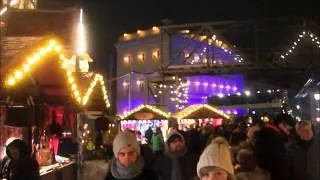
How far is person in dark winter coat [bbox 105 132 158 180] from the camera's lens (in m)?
4.91

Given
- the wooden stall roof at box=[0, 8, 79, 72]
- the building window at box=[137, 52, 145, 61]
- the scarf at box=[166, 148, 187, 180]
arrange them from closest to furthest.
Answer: the scarf at box=[166, 148, 187, 180]
the wooden stall roof at box=[0, 8, 79, 72]
the building window at box=[137, 52, 145, 61]

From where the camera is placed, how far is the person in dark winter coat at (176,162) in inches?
273

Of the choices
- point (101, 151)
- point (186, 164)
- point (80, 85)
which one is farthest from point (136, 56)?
point (186, 164)

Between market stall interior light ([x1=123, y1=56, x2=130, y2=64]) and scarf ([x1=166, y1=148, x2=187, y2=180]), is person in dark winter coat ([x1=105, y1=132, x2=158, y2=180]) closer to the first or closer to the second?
scarf ([x1=166, y1=148, x2=187, y2=180])

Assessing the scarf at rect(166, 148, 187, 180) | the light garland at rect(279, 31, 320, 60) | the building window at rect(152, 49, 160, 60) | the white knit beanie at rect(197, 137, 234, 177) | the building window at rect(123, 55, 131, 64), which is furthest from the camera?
the building window at rect(123, 55, 131, 64)

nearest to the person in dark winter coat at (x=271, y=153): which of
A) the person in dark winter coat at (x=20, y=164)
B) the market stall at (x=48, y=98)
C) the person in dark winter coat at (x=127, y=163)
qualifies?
the person in dark winter coat at (x=127, y=163)

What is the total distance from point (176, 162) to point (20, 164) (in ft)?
7.13

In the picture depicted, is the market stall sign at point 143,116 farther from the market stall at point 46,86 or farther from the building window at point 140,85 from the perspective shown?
the building window at point 140,85

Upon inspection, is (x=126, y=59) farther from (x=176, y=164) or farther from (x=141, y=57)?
(x=176, y=164)

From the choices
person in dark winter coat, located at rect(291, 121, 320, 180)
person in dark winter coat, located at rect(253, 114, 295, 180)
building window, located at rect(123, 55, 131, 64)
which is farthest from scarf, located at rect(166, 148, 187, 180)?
building window, located at rect(123, 55, 131, 64)

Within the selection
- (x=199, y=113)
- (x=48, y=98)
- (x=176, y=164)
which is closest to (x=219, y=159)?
(x=176, y=164)

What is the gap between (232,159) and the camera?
6.27m

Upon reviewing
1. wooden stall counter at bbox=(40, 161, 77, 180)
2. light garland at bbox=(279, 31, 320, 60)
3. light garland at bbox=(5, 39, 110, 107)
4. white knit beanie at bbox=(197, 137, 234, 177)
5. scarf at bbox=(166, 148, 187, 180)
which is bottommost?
wooden stall counter at bbox=(40, 161, 77, 180)

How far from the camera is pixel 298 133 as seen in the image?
7.04 m
